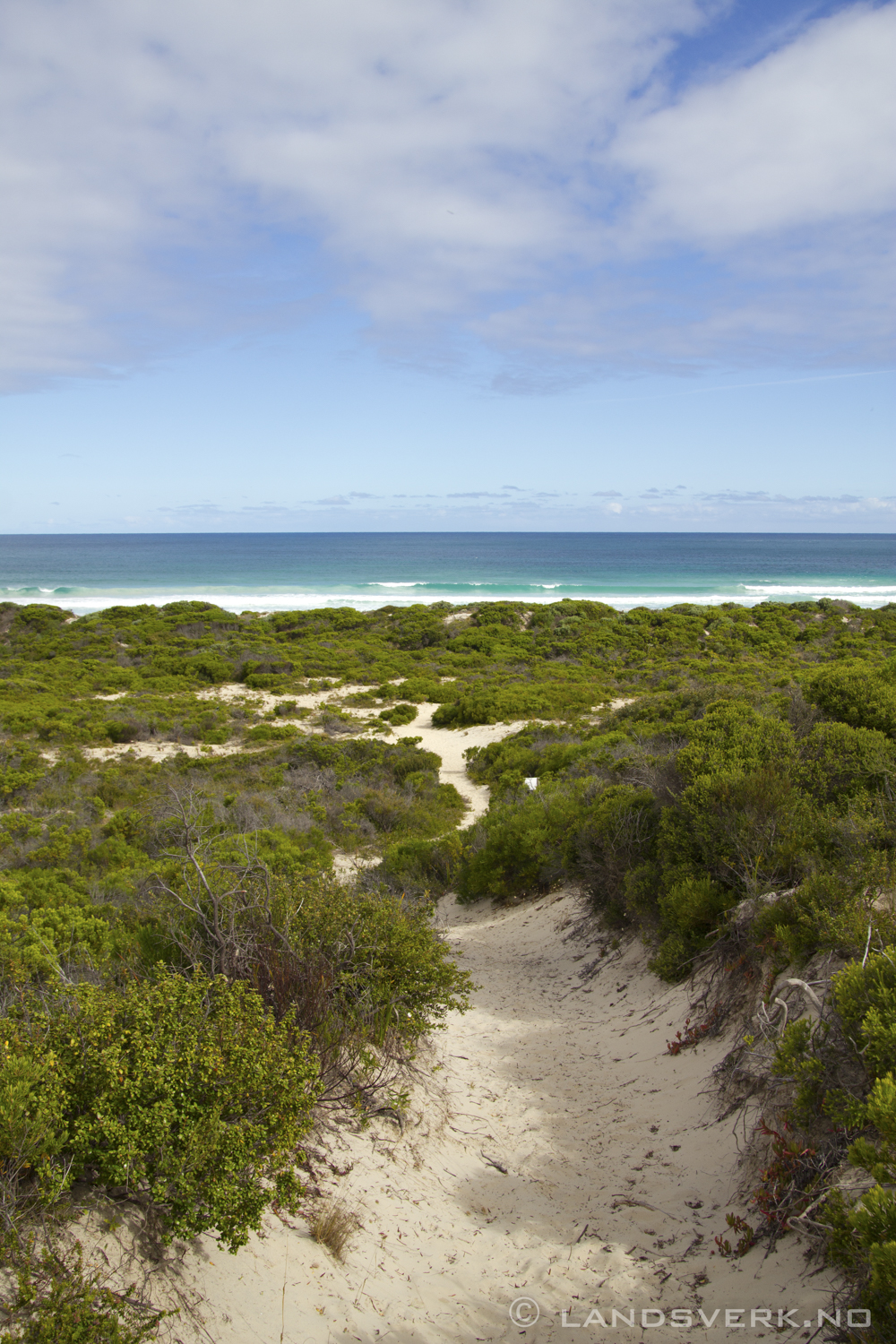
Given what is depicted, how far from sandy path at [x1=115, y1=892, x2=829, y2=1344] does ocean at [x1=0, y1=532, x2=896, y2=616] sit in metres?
43.6

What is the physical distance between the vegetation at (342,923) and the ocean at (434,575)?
117 feet

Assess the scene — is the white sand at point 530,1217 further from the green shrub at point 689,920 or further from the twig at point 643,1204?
the green shrub at point 689,920

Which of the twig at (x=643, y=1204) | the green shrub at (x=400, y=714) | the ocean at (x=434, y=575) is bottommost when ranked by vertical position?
the green shrub at (x=400, y=714)

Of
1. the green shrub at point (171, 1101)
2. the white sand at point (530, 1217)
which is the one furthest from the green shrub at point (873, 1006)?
the green shrub at point (171, 1101)

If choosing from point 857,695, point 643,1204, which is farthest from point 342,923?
point 857,695

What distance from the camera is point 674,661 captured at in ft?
95.3

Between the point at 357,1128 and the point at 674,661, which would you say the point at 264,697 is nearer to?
the point at 674,661

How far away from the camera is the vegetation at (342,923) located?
2863 mm

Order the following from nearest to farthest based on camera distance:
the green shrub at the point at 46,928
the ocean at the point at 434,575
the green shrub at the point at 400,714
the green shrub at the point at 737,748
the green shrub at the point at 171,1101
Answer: the green shrub at the point at 171,1101, the green shrub at the point at 46,928, the green shrub at the point at 737,748, the green shrub at the point at 400,714, the ocean at the point at 434,575

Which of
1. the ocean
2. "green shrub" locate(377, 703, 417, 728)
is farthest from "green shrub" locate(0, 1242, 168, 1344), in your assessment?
the ocean

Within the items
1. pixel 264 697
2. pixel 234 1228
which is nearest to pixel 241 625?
pixel 264 697

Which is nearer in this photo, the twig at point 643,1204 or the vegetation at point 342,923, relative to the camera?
the vegetation at point 342,923

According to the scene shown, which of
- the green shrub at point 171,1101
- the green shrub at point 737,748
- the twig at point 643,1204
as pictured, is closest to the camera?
the green shrub at point 171,1101

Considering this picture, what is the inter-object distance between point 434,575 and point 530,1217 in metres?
67.2
